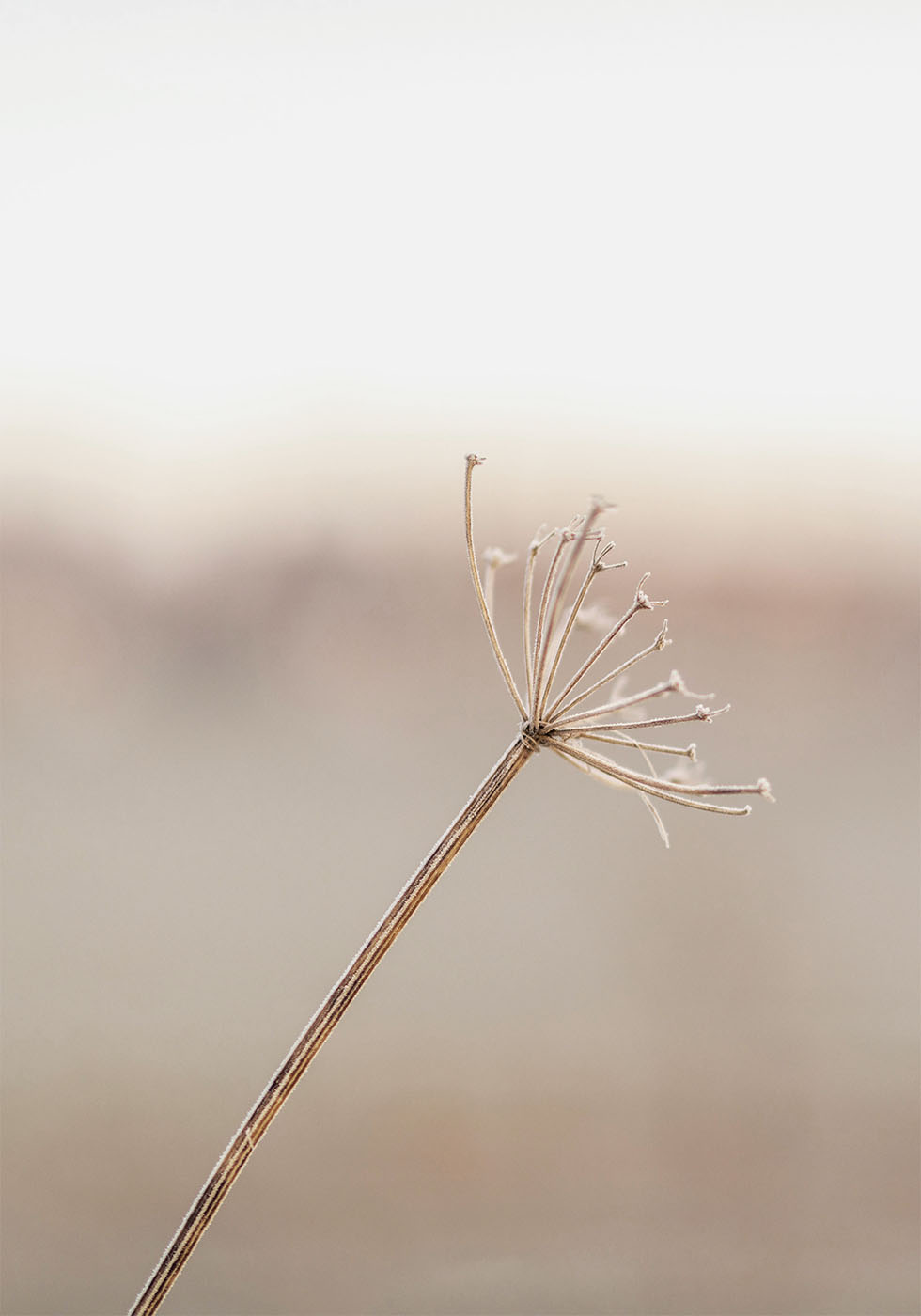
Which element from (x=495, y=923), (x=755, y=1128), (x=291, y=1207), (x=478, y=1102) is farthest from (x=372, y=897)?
(x=755, y=1128)

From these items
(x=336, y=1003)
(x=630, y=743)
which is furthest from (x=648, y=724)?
(x=336, y=1003)

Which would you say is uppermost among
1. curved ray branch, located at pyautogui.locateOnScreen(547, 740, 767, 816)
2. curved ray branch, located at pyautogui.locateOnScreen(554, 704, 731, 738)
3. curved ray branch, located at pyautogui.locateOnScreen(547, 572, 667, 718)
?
curved ray branch, located at pyautogui.locateOnScreen(547, 572, 667, 718)

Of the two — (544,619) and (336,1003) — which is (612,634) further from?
(336,1003)

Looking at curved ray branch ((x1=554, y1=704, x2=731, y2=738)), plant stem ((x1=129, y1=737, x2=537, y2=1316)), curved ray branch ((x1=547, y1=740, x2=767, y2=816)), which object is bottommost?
plant stem ((x1=129, y1=737, x2=537, y2=1316))

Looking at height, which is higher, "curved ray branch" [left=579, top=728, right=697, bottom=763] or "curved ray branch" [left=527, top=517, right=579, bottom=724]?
"curved ray branch" [left=527, top=517, right=579, bottom=724]

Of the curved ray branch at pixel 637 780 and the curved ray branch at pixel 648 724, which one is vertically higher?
the curved ray branch at pixel 648 724

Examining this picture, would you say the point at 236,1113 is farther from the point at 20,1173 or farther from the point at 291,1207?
the point at 20,1173
